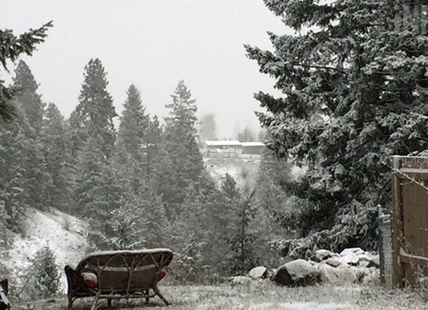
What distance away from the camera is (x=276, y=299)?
6809mm

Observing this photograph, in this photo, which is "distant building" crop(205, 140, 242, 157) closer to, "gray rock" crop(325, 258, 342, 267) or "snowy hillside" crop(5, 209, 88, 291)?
"snowy hillside" crop(5, 209, 88, 291)

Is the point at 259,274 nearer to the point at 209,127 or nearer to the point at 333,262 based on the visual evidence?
the point at 333,262

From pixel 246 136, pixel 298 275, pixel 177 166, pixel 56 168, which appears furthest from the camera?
pixel 246 136

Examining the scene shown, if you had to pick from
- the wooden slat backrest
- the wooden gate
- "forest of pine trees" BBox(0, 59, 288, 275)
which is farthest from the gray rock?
"forest of pine trees" BBox(0, 59, 288, 275)

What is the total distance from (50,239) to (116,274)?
3722 cm

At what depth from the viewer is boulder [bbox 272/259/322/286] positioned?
8406 millimetres

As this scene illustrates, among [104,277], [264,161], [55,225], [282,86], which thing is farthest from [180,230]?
[104,277]

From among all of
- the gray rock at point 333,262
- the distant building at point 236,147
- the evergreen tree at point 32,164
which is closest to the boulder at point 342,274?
the gray rock at point 333,262

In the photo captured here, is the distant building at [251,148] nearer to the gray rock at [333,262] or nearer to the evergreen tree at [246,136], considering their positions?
the evergreen tree at [246,136]

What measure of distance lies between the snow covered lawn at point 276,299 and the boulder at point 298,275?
239 mm

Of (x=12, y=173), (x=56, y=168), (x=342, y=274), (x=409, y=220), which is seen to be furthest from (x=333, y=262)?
(x=56, y=168)

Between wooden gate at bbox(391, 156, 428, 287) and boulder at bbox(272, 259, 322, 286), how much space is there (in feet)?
5.61

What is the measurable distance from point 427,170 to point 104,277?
4.34 meters

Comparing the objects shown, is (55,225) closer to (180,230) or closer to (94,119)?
(180,230)
